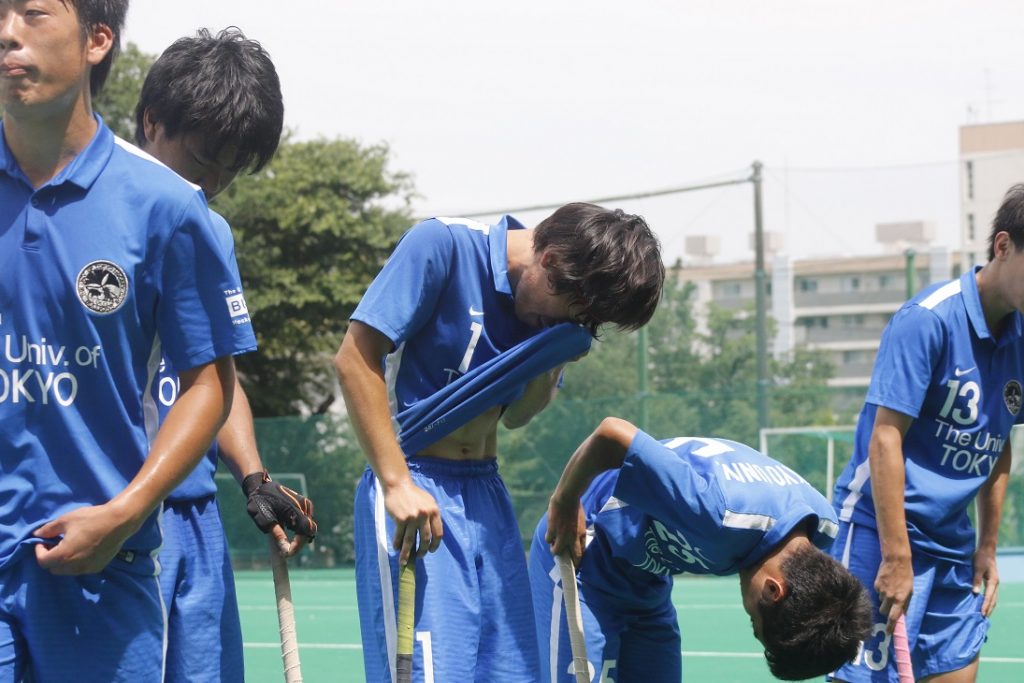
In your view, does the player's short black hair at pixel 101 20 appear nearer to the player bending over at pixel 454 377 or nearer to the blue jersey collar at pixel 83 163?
the blue jersey collar at pixel 83 163

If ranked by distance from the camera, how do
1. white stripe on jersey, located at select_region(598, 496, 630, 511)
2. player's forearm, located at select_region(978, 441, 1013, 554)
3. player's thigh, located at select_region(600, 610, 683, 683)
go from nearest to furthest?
white stripe on jersey, located at select_region(598, 496, 630, 511) < player's thigh, located at select_region(600, 610, 683, 683) < player's forearm, located at select_region(978, 441, 1013, 554)

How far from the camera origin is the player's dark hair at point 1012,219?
4.39m

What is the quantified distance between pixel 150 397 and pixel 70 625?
454mm

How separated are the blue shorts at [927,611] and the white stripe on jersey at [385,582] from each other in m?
1.73

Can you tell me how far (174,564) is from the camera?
3330mm

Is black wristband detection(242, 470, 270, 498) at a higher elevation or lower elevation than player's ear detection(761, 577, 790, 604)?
higher

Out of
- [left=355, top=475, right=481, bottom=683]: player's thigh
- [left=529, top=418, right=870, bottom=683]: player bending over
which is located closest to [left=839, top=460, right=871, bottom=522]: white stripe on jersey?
[left=529, top=418, right=870, bottom=683]: player bending over

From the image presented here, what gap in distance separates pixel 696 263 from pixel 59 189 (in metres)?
15.5

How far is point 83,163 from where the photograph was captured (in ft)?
8.81

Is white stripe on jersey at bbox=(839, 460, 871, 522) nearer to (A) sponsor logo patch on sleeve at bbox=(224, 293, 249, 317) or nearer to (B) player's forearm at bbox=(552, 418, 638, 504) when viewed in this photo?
(B) player's forearm at bbox=(552, 418, 638, 504)

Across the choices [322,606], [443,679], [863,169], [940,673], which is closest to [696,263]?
[863,169]

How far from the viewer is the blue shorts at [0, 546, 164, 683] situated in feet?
8.48

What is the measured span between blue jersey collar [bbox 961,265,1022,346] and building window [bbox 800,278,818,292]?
50.2 ft

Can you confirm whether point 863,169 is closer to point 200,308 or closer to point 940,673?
point 940,673
